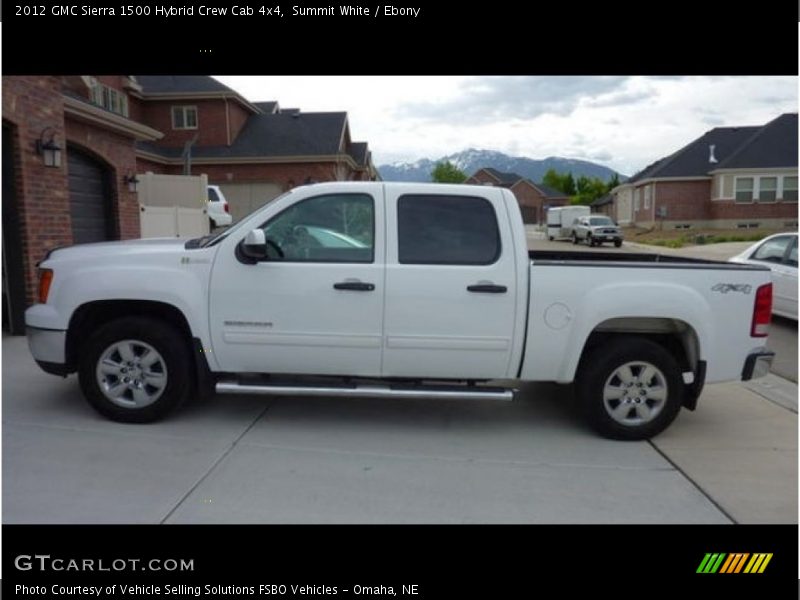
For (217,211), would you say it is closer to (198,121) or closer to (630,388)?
(198,121)

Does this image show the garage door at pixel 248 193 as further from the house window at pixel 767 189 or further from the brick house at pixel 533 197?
the brick house at pixel 533 197

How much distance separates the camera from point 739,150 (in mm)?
36156

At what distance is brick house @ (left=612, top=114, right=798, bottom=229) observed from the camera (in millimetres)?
35312

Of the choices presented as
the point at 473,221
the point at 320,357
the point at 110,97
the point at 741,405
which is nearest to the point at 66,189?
the point at 320,357

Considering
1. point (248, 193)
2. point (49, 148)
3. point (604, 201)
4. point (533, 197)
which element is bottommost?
point (49, 148)

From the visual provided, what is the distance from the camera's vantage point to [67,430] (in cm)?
459

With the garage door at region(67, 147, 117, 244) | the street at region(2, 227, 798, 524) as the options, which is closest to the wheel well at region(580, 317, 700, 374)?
the street at region(2, 227, 798, 524)

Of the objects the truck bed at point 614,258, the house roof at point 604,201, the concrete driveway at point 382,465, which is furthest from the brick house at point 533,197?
the concrete driveway at point 382,465

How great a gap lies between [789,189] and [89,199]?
124 feet

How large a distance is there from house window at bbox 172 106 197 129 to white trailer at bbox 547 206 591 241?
22353 millimetres

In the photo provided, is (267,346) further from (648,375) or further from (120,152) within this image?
(120,152)

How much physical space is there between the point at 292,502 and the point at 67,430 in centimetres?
215

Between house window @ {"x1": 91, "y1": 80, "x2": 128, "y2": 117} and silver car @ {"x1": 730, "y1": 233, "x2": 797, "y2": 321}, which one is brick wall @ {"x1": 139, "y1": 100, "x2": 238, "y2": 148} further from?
silver car @ {"x1": 730, "y1": 233, "x2": 797, "y2": 321}

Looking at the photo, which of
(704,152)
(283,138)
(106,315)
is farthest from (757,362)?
(704,152)
